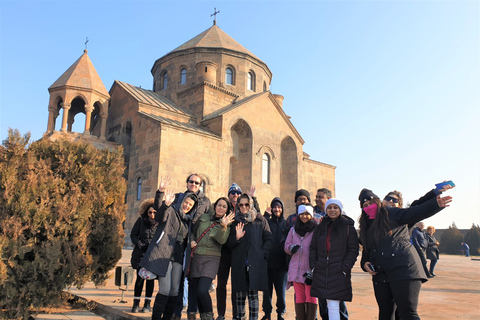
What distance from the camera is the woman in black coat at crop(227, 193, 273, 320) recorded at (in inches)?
163

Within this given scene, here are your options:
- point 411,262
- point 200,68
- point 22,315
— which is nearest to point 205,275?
point 411,262

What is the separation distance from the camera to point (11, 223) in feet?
14.1

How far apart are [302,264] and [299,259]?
66mm

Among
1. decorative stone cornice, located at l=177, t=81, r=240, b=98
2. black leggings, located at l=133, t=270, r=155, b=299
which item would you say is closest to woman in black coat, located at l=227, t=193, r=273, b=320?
black leggings, located at l=133, t=270, r=155, b=299

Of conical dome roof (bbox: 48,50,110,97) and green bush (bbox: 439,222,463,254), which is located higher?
conical dome roof (bbox: 48,50,110,97)

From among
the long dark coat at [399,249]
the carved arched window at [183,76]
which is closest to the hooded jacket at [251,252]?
the long dark coat at [399,249]

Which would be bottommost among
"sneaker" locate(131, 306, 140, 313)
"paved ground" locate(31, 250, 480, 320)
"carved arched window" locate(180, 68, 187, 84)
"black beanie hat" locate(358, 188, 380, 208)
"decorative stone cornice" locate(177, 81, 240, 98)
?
"paved ground" locate(31, 250, 480, 320)

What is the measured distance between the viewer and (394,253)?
124 inches

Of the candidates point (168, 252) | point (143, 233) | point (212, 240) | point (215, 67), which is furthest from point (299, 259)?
point (215, 67)

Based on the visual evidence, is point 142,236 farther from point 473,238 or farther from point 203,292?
point 473,238

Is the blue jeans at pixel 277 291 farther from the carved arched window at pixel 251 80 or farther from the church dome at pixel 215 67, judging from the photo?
the carved arched window at pixel 251 80

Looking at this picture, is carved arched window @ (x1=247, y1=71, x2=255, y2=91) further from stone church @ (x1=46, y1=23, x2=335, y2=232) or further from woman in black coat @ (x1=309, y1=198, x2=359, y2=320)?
woman in black coat @ (x1=309, y1=198, x2=359, y2=320)

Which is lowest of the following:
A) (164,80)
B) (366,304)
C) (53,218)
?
(366,304)

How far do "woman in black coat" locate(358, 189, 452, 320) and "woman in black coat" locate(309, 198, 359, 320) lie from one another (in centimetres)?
16
